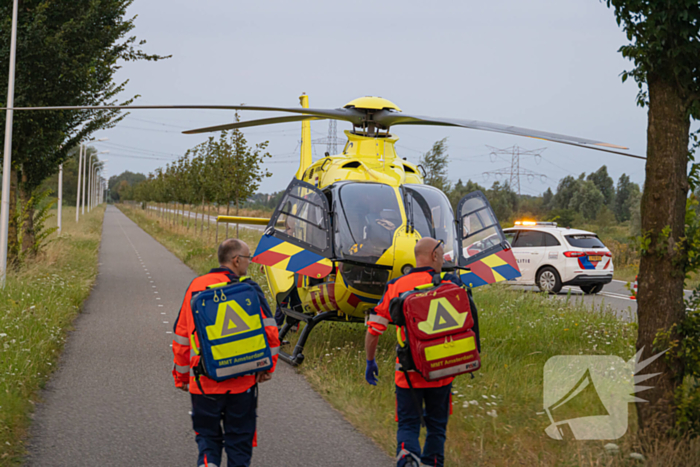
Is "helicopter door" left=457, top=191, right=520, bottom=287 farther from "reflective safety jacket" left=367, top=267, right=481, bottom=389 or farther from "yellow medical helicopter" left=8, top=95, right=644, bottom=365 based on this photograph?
"reflective safety jacket" left=367, top=267, right=481, bottom=389

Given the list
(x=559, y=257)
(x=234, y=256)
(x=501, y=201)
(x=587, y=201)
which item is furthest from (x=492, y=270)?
(x=587, y=201)

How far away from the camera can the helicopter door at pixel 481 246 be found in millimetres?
6719

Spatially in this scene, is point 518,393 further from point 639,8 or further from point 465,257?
Answer: point 639,8

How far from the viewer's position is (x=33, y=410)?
579 centimetres

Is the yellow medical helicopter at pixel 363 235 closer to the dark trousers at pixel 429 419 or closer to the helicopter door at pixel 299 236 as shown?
the helicopter door at pixel 299 236

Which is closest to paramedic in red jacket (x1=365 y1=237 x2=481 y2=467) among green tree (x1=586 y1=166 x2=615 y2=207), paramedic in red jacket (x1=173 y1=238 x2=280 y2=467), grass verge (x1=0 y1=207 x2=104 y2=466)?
paramedic in red jacket (x1=173 y1=238 x2=280 y2=467)

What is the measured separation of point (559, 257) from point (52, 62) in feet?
42.5

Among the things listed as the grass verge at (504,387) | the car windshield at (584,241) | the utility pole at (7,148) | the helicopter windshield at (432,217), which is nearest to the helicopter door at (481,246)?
the helicopter windshield at (432,217)

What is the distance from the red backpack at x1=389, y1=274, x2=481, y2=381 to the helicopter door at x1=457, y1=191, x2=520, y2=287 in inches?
109

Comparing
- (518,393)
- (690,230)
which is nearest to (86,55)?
(518,393)

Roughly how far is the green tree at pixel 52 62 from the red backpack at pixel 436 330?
40.3 feet

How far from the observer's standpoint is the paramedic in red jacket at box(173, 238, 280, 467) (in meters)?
3.60

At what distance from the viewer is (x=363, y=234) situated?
6863mm

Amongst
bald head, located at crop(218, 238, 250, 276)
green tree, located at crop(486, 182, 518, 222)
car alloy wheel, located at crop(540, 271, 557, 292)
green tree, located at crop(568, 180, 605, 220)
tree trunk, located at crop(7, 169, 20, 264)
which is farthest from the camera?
green tree, located at crop(568, 180, 605, 220)
